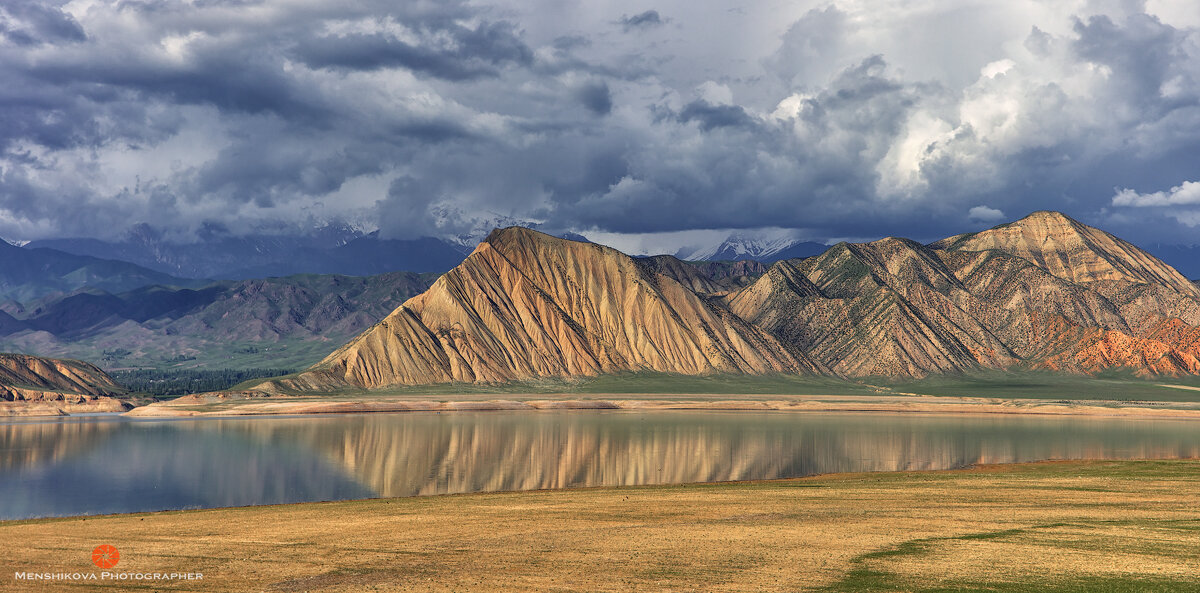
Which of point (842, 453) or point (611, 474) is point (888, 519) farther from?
point (842, 453)

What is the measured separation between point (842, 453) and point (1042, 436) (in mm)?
44812

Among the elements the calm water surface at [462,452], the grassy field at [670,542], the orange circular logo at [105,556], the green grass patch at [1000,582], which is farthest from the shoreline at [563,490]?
the green grass patch at [1000,582]

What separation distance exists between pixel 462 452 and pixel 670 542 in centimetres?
5963

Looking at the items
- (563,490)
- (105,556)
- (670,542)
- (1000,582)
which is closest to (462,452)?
(563,490)

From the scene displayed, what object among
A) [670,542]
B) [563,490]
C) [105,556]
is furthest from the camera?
[563,490]

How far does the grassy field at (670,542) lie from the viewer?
116 feet

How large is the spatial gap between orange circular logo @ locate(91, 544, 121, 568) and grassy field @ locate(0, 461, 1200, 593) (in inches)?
15.9

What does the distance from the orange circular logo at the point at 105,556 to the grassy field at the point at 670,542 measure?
404mm

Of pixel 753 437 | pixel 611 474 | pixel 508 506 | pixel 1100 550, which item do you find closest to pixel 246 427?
pixel 753 437

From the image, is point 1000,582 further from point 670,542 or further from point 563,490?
point 563,490

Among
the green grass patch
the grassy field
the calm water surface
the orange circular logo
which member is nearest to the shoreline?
the grassy field

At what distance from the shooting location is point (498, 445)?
108 meters

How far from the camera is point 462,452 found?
10012 cm

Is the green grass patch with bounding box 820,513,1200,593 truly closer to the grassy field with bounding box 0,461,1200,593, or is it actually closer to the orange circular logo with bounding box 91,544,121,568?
the grassy field with bounding box 0,461,1200,593
